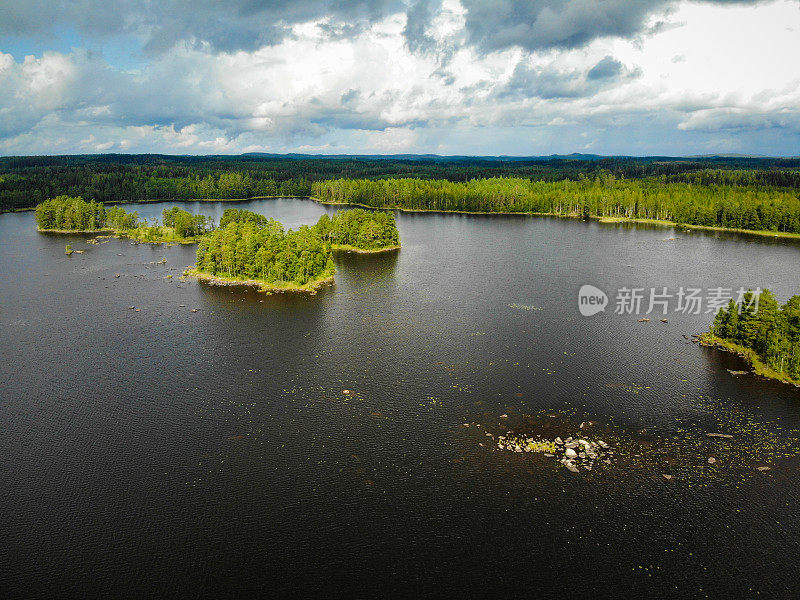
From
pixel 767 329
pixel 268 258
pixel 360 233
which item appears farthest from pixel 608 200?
pixel 268 258

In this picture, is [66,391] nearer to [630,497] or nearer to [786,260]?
[630,497]

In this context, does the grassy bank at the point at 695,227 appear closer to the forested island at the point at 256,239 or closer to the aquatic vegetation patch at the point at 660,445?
the forested island at the point at 256,239

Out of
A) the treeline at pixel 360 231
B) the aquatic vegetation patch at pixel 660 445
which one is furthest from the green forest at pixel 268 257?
the aquatic vegetation patch at pixel 660 445

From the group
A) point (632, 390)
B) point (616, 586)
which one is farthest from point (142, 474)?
point (632, 390)

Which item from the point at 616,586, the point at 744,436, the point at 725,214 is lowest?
the point at 616,586

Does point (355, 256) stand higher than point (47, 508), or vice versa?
point (355, 256)

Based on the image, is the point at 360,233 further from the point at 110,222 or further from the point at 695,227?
the point at 695,227

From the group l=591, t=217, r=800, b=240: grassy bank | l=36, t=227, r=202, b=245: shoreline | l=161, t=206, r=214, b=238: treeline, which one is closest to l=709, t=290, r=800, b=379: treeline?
l=591, t=217, r=800, b=240: grassy bank
